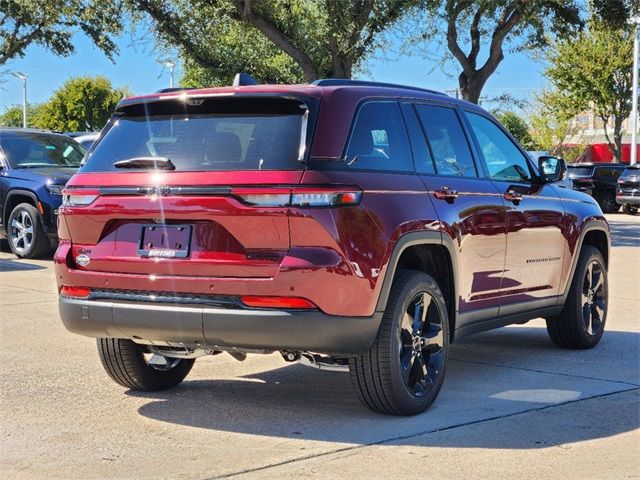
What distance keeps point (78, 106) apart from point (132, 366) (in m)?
67.7

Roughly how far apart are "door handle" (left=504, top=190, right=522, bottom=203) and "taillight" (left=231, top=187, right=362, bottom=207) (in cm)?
197

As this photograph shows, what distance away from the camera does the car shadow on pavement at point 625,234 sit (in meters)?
19.4

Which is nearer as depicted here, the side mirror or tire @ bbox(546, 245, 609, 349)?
the side mirror

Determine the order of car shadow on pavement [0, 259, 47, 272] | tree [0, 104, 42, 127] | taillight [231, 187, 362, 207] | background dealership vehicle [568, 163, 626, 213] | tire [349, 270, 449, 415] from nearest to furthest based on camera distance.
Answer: taillight [231, 187, 362, 207] < tire [349, 270, 449, 415] < car shadow on pavement [0, 259, 47, 272] < background dealership vehicle [568, 163, 626, 213] < tree [0, 104, 42, 127]

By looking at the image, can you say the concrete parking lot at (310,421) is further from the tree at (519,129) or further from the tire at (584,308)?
the tree at (519,129)

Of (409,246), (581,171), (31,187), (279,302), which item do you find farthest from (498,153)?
(581,171)

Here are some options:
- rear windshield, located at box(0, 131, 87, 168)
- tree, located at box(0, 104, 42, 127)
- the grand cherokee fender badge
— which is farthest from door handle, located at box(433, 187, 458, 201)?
tree, located at box(0, 104, 42, 127)

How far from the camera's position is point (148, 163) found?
553 cm

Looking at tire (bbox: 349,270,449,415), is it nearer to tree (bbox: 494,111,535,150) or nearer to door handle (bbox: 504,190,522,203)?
door handle (bbox: 504,190,522,203)

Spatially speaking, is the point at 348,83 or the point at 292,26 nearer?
the point at 348,83

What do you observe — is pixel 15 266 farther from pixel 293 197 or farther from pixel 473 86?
pixel 473 86

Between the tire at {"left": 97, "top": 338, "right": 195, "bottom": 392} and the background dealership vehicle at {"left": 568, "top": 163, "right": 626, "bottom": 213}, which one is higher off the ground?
the tire at {"left": 97, "top": 338, "right": 195, "bottom": 392}

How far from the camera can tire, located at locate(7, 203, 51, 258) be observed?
46.9 feet

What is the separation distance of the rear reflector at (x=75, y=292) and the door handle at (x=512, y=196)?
9.18 ft
